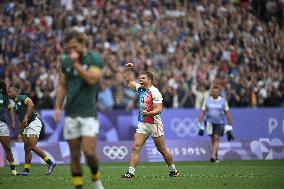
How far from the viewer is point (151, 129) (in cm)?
1931

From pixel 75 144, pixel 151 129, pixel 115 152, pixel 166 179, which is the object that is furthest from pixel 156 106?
pixel 115 152

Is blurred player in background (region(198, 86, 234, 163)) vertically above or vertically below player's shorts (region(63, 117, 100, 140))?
below

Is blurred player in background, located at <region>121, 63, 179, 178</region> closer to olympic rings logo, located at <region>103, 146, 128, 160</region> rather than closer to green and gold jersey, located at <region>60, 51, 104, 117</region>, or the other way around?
green and gold jersey, located at <region>60, 51, 104, 117</region>

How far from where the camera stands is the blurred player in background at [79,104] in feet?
41.7

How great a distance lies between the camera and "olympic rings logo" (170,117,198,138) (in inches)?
1232

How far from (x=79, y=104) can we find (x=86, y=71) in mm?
670

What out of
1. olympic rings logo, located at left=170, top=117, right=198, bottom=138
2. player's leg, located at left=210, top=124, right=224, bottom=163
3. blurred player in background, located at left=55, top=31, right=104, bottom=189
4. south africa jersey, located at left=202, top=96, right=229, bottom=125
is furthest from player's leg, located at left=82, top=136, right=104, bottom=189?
olympic rings logo, located at left=170, top=117, right=198, bottom=138

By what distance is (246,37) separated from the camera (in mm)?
35844

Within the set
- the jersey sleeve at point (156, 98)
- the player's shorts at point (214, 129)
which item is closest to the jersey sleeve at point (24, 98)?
the jersey sleeve at point (156, 98)

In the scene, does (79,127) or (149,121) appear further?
(149,121)

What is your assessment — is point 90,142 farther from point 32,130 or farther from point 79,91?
point 32,130

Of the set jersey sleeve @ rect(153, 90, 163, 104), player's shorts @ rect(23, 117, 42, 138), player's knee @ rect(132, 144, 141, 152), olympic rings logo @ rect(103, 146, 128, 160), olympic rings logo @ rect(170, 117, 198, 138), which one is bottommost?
olympic rings logo @ rect(103, 146, 128, 160)

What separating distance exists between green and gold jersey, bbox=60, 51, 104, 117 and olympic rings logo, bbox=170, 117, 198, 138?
18.4 meters

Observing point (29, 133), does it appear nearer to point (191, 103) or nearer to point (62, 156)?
point (62, 156)
